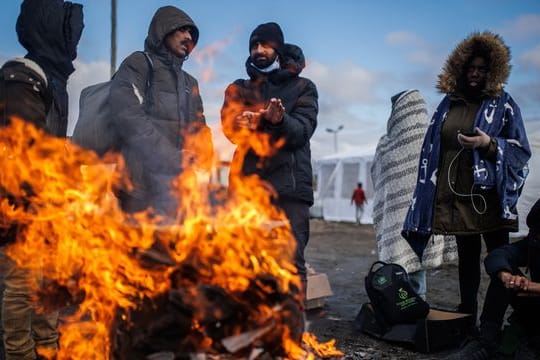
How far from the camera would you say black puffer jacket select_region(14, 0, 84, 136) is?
3.45m

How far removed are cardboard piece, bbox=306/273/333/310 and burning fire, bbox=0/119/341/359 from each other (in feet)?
7.09

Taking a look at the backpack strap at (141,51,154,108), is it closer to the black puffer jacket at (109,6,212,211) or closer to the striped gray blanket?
the black puffer jacket at (109,6,212,211)

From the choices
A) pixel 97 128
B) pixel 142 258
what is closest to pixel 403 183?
pixel 97 128

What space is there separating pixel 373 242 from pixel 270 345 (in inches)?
432

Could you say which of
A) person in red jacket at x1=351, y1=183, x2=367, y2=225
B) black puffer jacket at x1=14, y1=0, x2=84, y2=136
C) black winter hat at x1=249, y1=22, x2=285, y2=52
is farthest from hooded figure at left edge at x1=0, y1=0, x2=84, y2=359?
person in red jacket at x1=351, y1=183, x2=367, y2=225

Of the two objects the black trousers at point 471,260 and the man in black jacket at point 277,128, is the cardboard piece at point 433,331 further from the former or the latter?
the man in black jacket at point 277,128

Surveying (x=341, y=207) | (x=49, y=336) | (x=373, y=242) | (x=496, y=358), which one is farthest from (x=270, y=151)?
(x=341, y=207)

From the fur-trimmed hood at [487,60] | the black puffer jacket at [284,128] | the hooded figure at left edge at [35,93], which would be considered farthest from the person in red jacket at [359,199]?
the hooded figure at left edge at [35,93]

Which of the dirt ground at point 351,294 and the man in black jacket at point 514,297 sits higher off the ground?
the man in black jacket at point 514,297

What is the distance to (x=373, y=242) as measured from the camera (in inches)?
512

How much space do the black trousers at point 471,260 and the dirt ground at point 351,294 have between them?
1.64ft

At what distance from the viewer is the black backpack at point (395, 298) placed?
4219mm

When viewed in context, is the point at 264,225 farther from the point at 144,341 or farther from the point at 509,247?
the point at 509,247

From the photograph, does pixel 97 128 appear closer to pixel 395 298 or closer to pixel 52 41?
pixel 52 41
